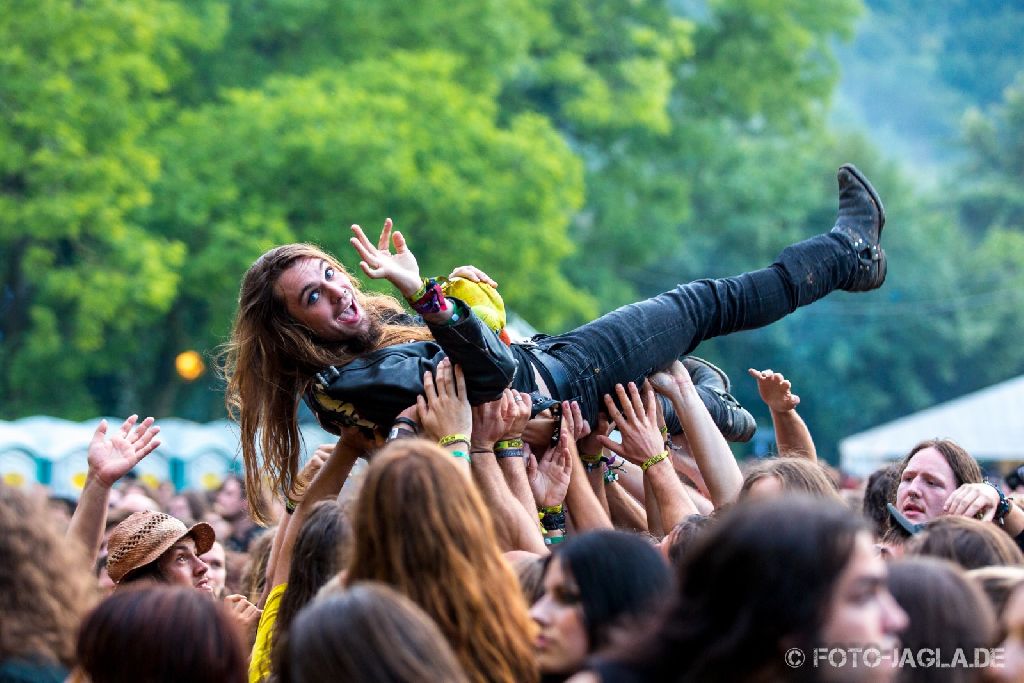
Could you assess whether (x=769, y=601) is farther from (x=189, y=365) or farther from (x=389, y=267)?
(x=189, y=365)

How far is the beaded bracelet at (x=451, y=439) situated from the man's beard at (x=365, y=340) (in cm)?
75

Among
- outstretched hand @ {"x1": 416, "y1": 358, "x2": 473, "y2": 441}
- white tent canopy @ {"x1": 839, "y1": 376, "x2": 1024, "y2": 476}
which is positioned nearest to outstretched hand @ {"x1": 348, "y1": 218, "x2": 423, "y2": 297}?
outstretched hand @ {"x1": 416, "y1": 358, "x2": 473, "y2": 441}

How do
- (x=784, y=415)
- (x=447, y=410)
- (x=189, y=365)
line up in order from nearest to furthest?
(x=447, y=410), (x=784, y=415), (x=189, y=365)

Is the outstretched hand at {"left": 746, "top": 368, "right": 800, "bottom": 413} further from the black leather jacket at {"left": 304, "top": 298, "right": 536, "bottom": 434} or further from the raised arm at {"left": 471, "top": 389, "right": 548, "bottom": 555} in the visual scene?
the raised arm at {"left": 471, "top": 389, "right": 548, "bottom": 555}

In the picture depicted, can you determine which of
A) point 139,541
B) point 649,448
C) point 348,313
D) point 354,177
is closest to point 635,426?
point 649,448

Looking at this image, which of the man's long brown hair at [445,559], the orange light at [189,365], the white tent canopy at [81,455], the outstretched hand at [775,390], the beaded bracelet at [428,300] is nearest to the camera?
the man's long brown hair at [445,559]

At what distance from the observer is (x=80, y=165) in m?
17.8

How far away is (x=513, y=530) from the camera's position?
4.09 meters

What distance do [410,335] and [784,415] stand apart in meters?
1.56

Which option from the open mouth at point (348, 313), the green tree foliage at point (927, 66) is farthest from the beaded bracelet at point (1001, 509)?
the green tree foliage at point (927, 66)

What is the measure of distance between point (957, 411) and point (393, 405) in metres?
12.9

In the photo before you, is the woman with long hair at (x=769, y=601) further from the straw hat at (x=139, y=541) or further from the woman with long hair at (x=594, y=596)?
the straw hat at (x=139, y=541)

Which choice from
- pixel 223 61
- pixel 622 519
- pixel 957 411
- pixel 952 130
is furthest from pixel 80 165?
pixel 952 130

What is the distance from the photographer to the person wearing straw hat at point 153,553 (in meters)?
4.45
